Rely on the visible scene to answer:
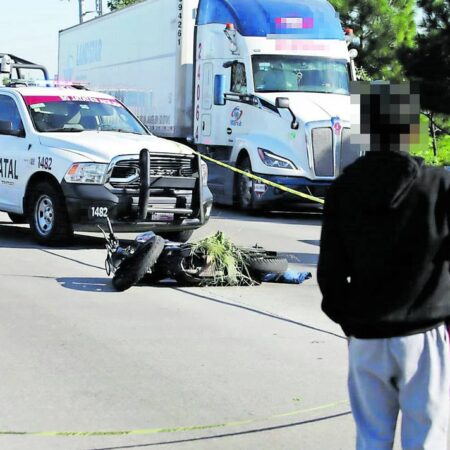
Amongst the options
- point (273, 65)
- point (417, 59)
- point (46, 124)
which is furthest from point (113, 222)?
point (417, 59)

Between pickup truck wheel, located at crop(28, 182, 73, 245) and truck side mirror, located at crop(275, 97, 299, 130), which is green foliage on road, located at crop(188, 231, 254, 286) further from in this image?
truck side mirror, located at crop(275, 97, 299, 130)

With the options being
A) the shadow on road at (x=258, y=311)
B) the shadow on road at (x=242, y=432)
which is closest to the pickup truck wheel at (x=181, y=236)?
the shadow on road at (x=258, y=311)

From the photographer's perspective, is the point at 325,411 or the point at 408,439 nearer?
the point at 408,439

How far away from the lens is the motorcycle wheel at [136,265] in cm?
888

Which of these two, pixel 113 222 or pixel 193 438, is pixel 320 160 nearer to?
pixel 113 222

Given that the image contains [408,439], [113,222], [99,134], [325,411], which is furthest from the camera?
[99,134]

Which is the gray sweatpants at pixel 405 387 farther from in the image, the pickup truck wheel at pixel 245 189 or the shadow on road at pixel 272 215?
the pickup truck wheel at pixel 245 189

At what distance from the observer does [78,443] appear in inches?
189

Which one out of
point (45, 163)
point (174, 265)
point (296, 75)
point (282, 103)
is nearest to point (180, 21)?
point (296, 75)

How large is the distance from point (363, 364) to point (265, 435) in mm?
1813

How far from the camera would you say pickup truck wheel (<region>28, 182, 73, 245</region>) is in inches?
448

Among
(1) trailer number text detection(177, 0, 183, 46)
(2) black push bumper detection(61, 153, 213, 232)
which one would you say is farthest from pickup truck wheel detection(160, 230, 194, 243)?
(1) trailer number text detection(177, 0, 183, 46)

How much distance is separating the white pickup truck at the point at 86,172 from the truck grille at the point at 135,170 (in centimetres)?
1

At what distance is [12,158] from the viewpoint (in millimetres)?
12289
